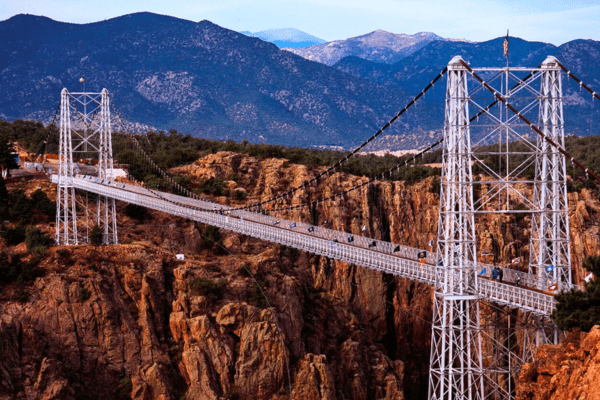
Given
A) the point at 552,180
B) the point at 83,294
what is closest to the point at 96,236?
the point at 83,294

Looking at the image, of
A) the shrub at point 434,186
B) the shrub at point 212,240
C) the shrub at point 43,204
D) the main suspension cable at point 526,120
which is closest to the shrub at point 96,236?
the shrub at point 43,204

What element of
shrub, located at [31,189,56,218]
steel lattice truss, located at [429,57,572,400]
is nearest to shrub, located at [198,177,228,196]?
shrub, located at [31,189,56,218]

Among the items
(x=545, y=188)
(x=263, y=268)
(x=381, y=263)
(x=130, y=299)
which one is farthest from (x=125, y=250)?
(x=545, y=188)

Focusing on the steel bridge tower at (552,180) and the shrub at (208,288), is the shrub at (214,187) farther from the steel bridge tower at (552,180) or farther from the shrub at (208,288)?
the steel bridge tower at (552,180)

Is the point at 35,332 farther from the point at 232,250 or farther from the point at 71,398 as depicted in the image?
the point at 232,250

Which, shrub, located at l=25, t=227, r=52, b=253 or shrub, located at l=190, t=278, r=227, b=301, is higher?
shrub, located at l=25, t=227, r=52, b=253

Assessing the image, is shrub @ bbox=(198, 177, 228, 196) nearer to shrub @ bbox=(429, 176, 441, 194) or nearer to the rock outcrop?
shrub @ bbox=(429, 176, 441, 194)
